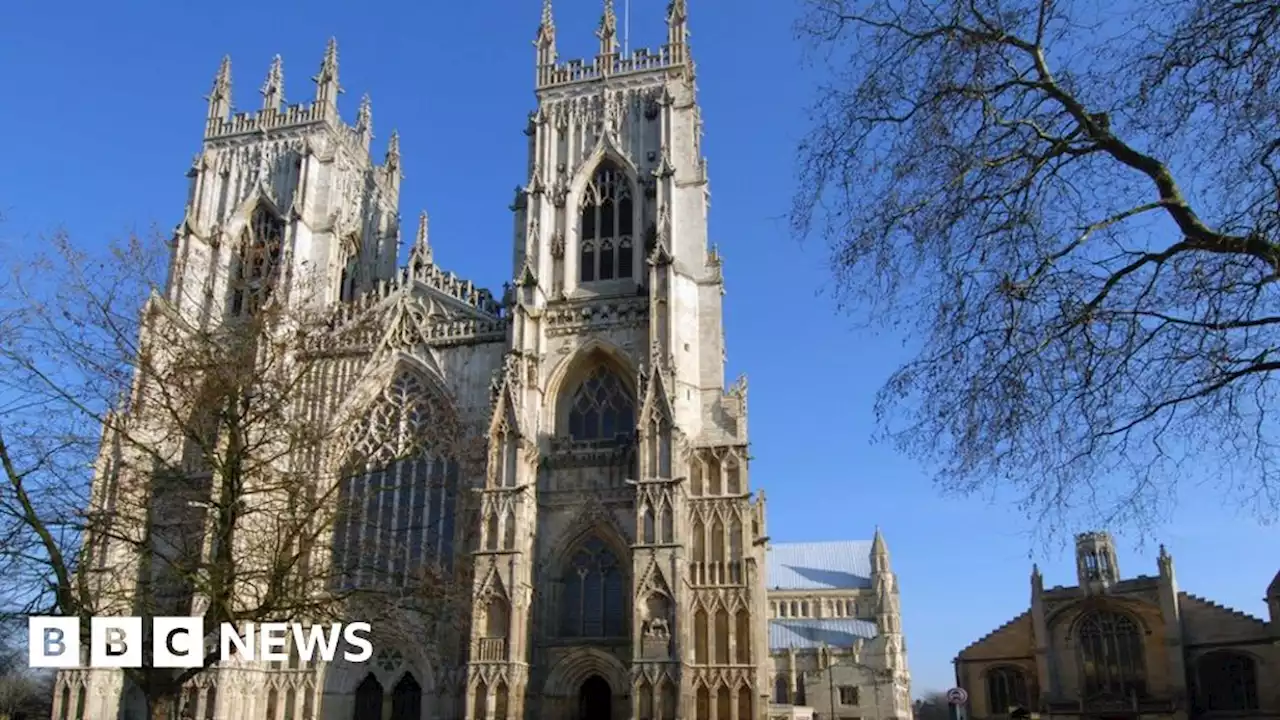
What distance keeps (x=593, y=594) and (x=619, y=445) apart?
14.8 feet

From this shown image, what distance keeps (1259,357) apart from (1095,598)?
58402 millimetres

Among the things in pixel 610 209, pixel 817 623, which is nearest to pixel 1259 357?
pixel 610 209

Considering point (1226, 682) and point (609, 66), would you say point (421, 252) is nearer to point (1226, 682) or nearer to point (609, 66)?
point (609, 66)

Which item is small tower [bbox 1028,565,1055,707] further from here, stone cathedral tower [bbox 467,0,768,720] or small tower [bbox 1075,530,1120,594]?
stone cathedral tower [bbox 467,0,768,720]

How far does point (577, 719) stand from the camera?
102 feet

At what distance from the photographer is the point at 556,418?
3444cm

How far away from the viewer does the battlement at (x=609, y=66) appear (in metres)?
38.7

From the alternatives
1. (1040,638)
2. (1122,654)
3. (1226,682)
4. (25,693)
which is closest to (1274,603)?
(1226,682)

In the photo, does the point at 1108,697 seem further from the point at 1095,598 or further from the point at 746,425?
the point at 746,425

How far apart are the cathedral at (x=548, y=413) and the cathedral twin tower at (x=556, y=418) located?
8 cm

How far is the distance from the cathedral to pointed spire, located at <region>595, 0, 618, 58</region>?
0.09 m

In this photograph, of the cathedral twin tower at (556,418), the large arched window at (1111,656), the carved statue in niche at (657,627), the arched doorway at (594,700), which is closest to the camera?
the carved statue in niche at (657,627)

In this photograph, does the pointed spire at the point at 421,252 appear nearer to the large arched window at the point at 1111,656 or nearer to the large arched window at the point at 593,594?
the large arched window at the point at 593,594

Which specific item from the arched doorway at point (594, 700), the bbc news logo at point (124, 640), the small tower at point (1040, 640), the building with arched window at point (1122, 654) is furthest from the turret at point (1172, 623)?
the bbc news logo at point (124, 640)
